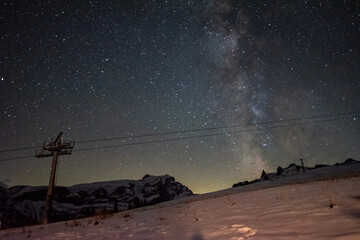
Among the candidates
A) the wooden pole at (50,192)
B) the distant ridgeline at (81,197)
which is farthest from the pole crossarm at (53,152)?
the distant ridgeline at (81,197)

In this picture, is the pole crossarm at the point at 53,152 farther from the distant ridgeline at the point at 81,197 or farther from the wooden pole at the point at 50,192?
the distant ridgeline at the point at 81,197

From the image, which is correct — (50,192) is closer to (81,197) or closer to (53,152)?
(53,152)

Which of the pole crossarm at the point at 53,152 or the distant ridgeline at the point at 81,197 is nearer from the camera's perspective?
the pole crossarm at the point at 53,152

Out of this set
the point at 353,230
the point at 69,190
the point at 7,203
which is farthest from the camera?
the point at 69,190

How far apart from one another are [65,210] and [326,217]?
366 feet

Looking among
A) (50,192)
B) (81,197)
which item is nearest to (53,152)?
(50,192)

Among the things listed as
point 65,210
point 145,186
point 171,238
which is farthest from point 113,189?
point 171,238

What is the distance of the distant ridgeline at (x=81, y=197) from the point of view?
287 ft

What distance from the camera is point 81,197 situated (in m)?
111

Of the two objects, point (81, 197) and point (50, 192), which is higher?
point (81, 197)

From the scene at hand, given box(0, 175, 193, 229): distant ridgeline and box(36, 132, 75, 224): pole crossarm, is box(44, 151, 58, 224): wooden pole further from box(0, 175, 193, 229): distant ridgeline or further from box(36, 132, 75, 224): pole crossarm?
box(0, 175, 193, 229): distant ridgeline

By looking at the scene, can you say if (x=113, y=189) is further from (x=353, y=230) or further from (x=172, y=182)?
(x=353, y=230)

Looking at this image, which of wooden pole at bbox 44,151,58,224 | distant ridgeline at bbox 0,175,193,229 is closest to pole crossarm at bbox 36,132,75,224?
wooden pole at bbox 44,151,58,224

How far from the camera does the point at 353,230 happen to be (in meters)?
3.30
